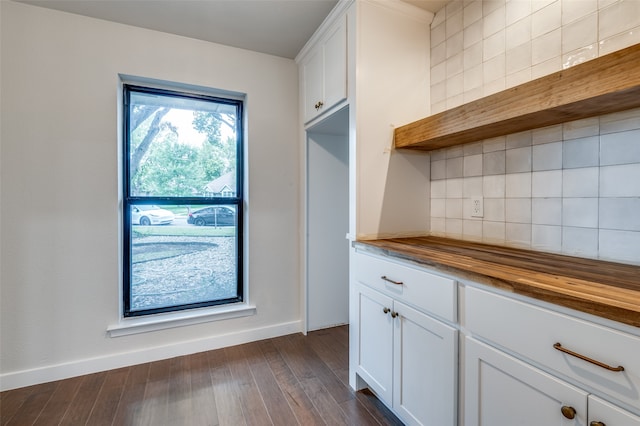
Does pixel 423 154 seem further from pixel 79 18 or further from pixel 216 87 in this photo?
pixel 79 18

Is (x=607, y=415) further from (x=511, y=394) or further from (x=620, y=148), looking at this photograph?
(x=620, y=148)

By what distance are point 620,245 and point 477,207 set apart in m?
0.60

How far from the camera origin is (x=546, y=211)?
1.31 metres

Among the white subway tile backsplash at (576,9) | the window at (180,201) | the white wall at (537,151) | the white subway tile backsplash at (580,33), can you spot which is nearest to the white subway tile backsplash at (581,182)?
the white wall at (537,151)

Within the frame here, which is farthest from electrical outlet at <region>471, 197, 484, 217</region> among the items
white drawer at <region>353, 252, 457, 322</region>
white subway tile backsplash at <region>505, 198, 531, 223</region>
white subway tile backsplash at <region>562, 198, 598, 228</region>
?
white drawer at <region>353, 252, 457, 322</region>

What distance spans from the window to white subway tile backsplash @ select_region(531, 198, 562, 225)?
2.03 meters

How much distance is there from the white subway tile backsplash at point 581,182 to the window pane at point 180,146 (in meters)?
2.17

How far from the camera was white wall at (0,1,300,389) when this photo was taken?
70.6 inches

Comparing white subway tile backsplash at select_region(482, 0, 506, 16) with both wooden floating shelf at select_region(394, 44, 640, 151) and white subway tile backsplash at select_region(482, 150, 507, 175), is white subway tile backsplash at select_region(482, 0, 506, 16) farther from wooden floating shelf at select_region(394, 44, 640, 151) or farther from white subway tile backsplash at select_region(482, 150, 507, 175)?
white subway tile backsplash at select_region(482, 150, 507, 175)

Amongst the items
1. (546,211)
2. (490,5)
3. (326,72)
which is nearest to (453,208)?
(546,211)

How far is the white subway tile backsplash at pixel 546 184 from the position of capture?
1.26 metres

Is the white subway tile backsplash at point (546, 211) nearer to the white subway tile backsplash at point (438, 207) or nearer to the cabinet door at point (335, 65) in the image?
the white subway tile backsplash at point (438, 207)

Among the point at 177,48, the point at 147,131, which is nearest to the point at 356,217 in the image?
the point at 147,131

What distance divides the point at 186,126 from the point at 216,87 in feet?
1.28
